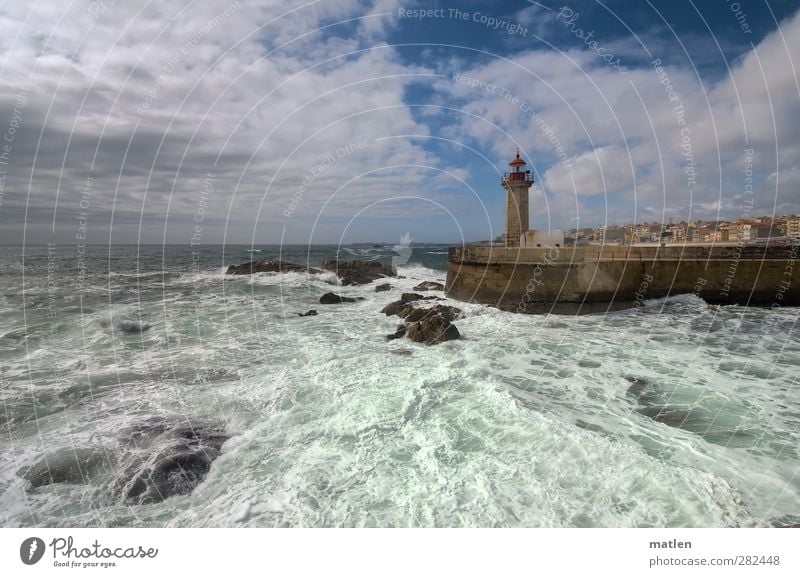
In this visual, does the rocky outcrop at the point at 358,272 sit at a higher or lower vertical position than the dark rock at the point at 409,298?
higher

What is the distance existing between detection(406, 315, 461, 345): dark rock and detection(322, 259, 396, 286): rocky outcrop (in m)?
19.0

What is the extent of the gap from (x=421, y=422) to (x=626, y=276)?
51.3ft

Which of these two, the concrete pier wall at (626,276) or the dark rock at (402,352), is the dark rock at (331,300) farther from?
the dark rock at (402,352)

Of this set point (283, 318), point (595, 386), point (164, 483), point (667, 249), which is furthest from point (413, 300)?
point (164, 483)

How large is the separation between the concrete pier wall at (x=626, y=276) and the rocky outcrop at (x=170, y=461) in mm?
14715

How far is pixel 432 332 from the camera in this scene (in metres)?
12.2

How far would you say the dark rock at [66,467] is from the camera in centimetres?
504

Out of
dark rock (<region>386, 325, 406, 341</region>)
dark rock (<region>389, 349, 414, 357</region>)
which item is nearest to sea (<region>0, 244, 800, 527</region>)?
dark rock (<region>389, 349, 414, 357</region>)

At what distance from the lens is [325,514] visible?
4.42 meters

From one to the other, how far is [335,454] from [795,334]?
16.8 metres

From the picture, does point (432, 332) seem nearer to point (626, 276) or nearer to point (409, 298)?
point (409, 298)

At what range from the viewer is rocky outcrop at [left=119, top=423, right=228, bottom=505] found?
15.6ft

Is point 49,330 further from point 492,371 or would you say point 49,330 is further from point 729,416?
point 729,416

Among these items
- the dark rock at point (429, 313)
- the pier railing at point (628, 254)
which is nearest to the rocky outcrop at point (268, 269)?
the dark rock at point (429, 313)
